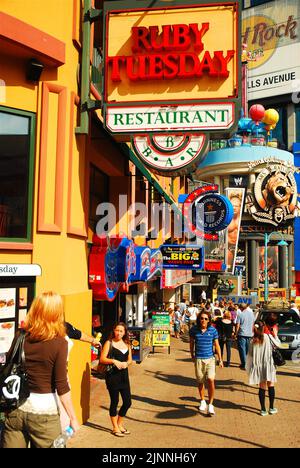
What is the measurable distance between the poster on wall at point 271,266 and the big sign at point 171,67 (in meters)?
51.6

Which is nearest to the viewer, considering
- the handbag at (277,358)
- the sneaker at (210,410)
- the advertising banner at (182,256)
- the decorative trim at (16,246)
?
the decorative trim at (16,246)

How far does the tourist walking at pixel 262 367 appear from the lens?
8.12 meters

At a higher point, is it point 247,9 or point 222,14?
point 247,9

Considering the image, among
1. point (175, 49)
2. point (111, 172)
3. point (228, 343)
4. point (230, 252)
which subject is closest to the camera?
point (175, 49)

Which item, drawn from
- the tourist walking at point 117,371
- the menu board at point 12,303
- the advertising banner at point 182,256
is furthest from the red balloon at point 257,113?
the menu board at point 12,303

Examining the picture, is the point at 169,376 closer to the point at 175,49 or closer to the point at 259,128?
the point at 175,49

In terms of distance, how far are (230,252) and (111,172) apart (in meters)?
32.9

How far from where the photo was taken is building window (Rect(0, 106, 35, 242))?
697cm

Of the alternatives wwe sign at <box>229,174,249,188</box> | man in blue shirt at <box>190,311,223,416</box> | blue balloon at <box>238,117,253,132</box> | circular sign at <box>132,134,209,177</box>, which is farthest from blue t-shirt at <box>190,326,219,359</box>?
blue balloon at <box>238,117,253,132</box>

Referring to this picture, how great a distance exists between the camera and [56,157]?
7.29 m

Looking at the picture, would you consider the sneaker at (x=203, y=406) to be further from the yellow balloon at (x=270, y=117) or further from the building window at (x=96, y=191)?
the yellow balloon at (x=270, y=117)

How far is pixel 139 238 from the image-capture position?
1535 cm

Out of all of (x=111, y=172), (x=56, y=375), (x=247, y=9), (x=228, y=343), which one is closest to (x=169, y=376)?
(x=228, y=343)
